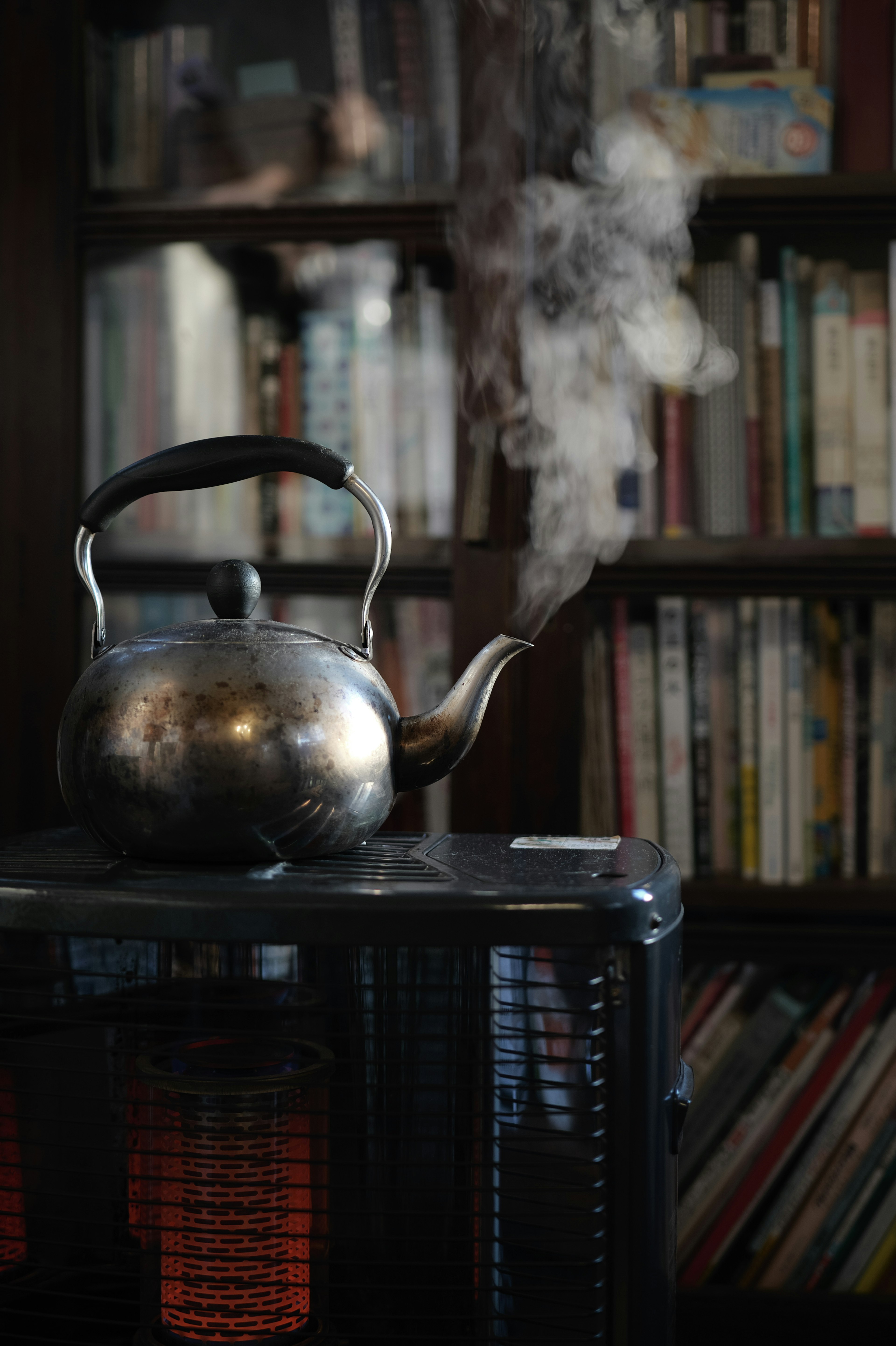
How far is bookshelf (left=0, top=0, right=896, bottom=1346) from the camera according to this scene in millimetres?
1329

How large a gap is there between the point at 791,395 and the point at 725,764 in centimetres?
47

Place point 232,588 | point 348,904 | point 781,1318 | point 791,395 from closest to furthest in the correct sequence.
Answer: point 348,904 < point 232,588 < point 781,1318 < point 791,395

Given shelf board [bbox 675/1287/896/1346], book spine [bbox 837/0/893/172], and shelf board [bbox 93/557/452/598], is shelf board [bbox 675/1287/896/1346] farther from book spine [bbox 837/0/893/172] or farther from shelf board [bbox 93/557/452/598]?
book spine [bbox 837/0/893/172]

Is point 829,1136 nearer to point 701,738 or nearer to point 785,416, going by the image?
point 701,738

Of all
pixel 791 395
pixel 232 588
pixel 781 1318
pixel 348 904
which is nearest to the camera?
pixel 348 904

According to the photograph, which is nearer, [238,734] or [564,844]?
[238,734]

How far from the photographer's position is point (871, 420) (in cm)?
135

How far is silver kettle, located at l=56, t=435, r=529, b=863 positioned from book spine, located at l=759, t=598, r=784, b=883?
68 centimetres

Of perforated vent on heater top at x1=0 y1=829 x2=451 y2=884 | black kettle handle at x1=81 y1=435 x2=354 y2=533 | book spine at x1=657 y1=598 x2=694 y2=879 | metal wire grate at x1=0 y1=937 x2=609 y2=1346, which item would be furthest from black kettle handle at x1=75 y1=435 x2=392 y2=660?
book spine at x1=657 y1=598 x2=694 y2=879

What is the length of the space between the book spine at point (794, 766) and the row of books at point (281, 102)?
0.77 meters

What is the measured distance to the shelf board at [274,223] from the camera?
139cm

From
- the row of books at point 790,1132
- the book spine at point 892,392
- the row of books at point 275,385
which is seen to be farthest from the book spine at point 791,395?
the row of books at point 790,1132

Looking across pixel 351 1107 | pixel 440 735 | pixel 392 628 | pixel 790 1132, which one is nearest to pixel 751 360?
pixel 392 628

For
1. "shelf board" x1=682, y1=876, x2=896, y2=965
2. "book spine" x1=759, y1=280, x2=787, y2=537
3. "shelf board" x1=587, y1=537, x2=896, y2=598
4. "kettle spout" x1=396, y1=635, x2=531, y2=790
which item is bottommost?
"shelf board" x1=682, y1=876, x2=896, y2=965
